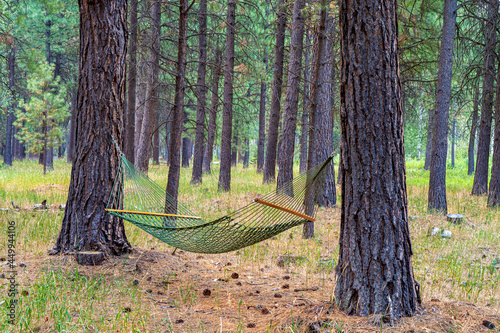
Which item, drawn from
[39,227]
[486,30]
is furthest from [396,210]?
[486,30]

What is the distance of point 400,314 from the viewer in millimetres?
2195

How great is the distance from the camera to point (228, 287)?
10.6ft

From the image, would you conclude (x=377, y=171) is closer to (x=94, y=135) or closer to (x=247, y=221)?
(x=247, y=221)

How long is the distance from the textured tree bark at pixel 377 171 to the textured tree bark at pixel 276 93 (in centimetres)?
443

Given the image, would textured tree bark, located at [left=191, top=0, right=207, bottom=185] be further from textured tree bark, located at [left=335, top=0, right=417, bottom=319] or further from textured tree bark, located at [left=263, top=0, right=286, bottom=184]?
textured tree bark, located at [left=335, top=0, right=417, bottom=319]

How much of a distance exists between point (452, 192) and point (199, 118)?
24.5 feet

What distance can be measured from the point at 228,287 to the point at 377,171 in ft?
5.89

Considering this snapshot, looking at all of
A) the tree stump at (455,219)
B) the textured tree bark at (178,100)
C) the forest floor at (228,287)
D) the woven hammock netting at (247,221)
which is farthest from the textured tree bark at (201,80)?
the woven hammock netting at (247,221)

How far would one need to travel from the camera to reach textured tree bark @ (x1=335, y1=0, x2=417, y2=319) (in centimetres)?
221

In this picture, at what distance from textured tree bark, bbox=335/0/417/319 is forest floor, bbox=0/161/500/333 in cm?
19

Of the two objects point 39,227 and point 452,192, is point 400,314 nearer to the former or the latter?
point 39,227

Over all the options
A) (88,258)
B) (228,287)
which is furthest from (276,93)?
(88,258)

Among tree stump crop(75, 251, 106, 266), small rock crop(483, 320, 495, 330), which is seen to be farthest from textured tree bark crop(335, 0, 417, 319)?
tree stump crop(75, 251, 106, 266)

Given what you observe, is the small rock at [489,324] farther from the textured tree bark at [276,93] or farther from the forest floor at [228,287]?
the textured tree bark at [276,93]
